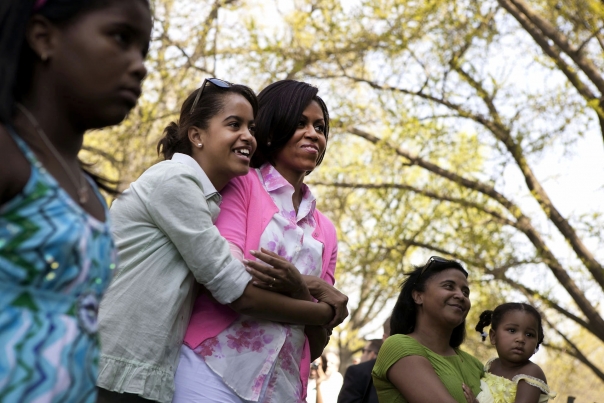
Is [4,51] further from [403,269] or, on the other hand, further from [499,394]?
Answer: [403,269]

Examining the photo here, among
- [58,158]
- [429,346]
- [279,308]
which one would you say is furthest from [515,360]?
[58,158]

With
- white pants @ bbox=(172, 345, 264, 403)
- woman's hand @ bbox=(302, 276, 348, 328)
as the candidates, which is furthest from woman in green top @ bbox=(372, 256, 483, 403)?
white pants @ bbox=(172, 345, 264, 403)

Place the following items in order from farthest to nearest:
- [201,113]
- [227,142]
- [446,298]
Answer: [446,298] < [201,113] < [227,142]

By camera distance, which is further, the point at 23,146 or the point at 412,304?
the point at 412,304

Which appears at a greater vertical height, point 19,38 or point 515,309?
point 515,309

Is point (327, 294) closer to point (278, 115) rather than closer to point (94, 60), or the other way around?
point (278, 115)

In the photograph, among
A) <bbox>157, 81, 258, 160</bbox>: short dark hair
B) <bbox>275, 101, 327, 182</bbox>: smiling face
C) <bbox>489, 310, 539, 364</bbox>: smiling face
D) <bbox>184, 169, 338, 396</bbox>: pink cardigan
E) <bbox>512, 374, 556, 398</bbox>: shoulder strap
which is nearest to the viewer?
<bbox>184, 169, 338, 396</bbox>: pink cardigan

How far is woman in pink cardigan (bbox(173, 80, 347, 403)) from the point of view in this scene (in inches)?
114

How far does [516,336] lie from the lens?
5195 mm

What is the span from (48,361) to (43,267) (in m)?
0.18

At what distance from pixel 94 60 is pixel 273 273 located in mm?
1386

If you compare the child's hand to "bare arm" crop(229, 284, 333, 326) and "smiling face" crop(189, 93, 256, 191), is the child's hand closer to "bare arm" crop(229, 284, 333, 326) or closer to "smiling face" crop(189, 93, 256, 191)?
"bare arm" crop(229, 284, 333, 326)

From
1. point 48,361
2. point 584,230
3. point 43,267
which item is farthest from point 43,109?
point 584,230

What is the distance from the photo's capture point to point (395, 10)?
34.1 feet
